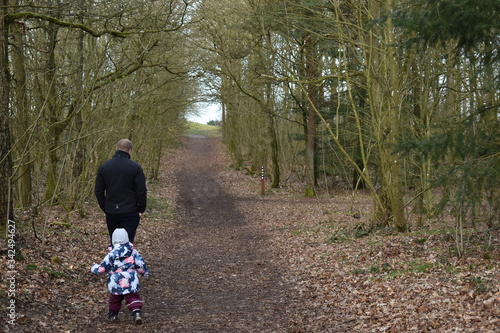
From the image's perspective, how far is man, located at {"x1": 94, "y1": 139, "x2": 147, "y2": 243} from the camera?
6801mm

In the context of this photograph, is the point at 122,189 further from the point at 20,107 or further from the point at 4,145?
the point at 20,107

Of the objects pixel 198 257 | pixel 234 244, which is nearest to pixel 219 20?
pixel 234 244

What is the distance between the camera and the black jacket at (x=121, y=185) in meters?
6.80

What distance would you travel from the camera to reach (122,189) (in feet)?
22.3

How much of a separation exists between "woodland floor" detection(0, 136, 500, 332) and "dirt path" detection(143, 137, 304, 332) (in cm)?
2

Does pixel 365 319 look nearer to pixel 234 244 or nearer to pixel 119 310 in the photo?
pixel 119 310

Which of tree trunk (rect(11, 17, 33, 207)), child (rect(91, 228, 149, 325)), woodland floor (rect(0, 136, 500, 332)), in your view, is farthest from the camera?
tree trunk (rect(11, 17, 33, 207))

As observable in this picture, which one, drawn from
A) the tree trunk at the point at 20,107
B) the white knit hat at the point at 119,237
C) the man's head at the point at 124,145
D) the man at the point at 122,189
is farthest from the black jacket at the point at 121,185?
the tree trunk at the point at 20,107

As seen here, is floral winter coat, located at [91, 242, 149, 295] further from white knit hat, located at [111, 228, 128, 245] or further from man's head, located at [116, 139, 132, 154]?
man's head, located at [116, 139, 132, 154]

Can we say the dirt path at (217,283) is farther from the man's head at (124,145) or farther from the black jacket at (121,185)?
the man's head at (124,145)

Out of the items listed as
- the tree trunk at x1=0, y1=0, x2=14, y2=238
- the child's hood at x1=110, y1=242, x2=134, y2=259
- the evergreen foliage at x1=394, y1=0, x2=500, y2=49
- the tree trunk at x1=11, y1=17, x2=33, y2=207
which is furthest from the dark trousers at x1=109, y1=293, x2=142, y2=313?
the tree trunk at x1=11, y1=17, x2=33, y2=207

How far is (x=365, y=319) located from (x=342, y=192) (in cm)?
2080

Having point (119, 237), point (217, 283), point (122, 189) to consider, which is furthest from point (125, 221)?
point (217, 283)

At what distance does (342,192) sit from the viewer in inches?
1041
